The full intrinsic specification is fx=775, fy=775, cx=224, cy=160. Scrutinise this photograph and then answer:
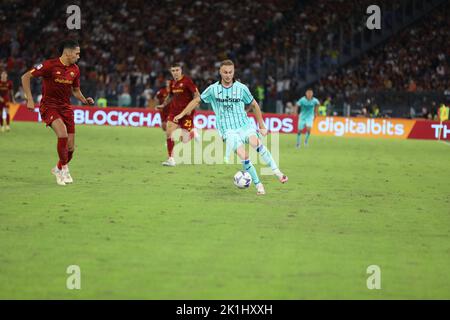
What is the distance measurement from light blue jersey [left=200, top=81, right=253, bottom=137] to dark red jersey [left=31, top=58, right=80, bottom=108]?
2.60m

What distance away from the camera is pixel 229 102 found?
46.0 ft

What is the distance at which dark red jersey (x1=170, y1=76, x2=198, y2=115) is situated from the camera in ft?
64.3

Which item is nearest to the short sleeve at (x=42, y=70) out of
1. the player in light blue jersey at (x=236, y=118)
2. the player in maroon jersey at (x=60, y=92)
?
the player in maroon jersey at (x=60, y=92)

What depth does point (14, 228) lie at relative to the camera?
33.2 ft

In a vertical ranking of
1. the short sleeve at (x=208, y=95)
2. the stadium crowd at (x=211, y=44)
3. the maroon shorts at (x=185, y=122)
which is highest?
the stadium crowd at (x=211, y=44)

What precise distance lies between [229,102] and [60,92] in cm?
326

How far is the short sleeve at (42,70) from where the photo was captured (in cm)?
1427

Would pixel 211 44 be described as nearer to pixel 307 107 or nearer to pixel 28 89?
pixel 307 107

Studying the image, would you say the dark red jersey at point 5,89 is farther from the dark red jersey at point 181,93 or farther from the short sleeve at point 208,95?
the short sleeve at point 208,95

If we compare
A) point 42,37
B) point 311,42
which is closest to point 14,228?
point 311,42

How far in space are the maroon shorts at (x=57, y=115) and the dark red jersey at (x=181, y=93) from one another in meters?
5.06

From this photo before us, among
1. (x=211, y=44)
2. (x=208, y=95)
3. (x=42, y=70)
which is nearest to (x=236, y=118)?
(x=208, y=95)
